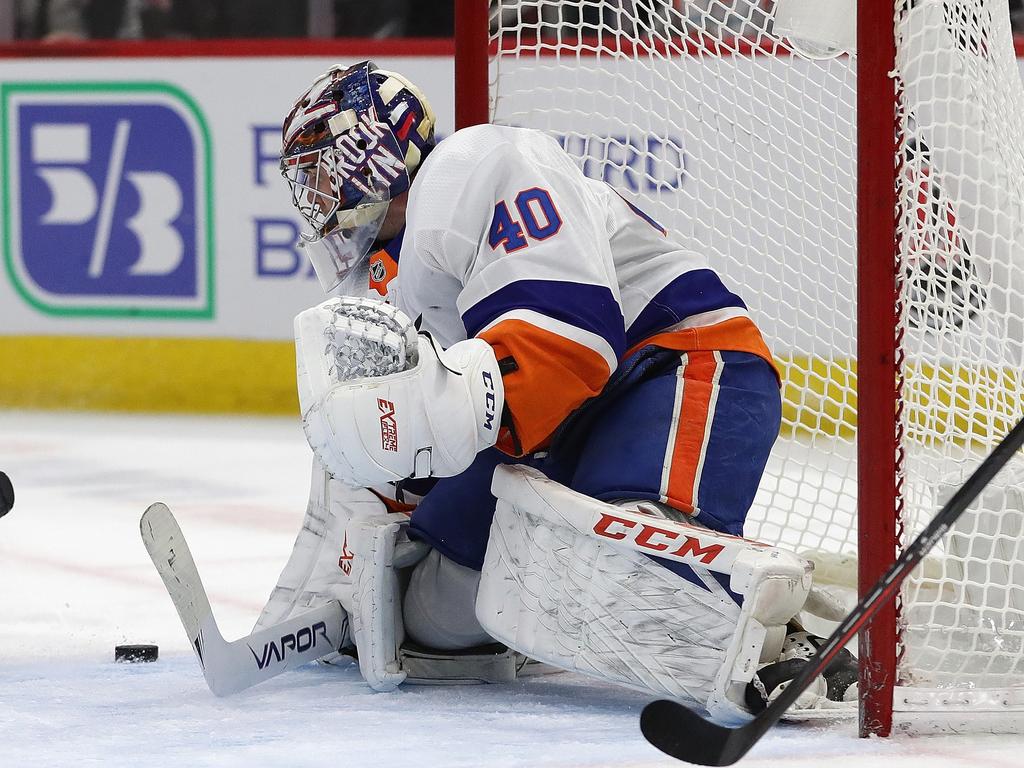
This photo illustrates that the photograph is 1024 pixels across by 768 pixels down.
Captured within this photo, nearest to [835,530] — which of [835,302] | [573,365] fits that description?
[835,302]

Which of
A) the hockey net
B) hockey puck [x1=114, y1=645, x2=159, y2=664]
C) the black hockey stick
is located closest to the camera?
the black hockey stick

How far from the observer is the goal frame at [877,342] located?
5.65ft

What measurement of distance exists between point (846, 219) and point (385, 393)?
4.39 ft

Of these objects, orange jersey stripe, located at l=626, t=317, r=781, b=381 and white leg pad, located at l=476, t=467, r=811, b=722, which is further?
orange jersey stripe, located at l=626, t=317, r=781, b=381

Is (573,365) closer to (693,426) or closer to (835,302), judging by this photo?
(693,426)

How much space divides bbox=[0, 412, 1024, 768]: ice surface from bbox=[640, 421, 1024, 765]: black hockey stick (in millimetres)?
110

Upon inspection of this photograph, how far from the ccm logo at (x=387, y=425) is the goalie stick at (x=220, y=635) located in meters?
0.32

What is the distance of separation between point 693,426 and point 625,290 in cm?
19

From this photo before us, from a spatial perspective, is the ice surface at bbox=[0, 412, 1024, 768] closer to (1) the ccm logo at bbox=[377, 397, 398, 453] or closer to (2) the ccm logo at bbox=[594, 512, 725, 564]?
(2) the ccm logo at bbox=[594, 512, 725, 564]

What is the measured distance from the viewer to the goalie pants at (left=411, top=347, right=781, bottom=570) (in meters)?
1.91

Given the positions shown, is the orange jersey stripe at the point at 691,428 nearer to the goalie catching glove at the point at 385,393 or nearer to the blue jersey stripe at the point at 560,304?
the blue jersey stripe at the point at 560,304

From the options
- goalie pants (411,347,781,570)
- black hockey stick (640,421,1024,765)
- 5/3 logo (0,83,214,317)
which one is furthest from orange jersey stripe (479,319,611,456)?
5/3 logo (0,83,214,317)

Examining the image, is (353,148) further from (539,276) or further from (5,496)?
(5,496)

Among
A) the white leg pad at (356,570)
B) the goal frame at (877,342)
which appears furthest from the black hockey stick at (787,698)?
the white leg pad at (356,570)
